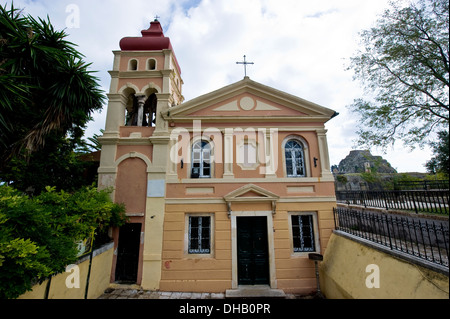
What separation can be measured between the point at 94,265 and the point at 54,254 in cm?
278

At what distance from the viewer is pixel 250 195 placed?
25.1 feet

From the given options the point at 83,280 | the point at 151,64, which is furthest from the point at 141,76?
the point at 83,280

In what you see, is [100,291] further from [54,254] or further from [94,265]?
[54,254]

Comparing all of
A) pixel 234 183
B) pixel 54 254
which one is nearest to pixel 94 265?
pixel 54 254

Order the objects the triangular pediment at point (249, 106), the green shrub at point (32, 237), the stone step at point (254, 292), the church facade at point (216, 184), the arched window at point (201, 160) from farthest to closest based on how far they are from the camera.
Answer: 1. the triangular pediment at point (249, 106)
2. the arched window at point (201, 160)
3. the church facade at point (216, 184)
4. the stone step at point (254, 292)
5. the green shrub at point (32, 237)

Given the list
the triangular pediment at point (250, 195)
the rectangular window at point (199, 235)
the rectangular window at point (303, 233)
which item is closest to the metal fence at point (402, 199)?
the rectangular window at point (303, 233)

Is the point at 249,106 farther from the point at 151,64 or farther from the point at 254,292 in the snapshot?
the point at 254,292

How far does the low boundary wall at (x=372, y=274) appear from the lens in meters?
3.70

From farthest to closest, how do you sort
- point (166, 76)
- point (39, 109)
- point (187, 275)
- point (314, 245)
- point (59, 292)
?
1. point (166, 76)
2. point (39, 109)
3. point (314, 245)
4. point (187, 275)
5. point (59, 292)

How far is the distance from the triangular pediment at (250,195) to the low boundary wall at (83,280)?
4.83 metres

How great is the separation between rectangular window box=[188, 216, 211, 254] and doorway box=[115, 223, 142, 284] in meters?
2.06

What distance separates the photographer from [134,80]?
8938mm

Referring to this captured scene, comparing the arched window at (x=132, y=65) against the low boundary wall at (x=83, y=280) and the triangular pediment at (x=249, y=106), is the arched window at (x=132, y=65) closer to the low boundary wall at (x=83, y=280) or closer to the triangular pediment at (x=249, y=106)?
the triangular pediment at (x=249, y=106)

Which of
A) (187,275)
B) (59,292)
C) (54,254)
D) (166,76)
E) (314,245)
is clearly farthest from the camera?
(166,76)
